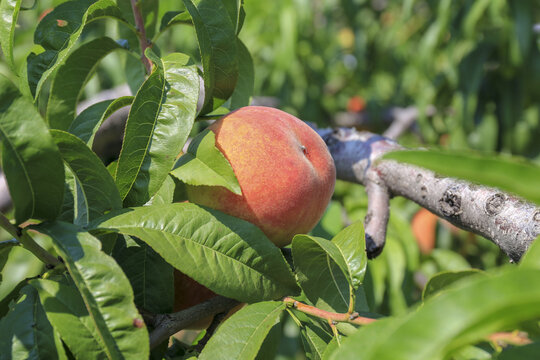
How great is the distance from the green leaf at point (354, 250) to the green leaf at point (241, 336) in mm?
88

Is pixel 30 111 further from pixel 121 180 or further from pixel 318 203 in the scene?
pixel 318 203

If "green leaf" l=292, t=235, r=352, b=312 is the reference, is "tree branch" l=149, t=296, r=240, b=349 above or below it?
below

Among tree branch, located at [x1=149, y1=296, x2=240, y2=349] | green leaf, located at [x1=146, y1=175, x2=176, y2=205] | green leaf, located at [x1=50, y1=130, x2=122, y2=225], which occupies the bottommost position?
tree branch, located at [x1=149, y1=296, x2=240, y2=349]

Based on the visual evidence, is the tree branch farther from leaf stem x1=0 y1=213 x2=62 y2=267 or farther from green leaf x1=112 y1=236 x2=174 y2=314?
leaf stem x1=0 y1=213 x2=62 y2=267

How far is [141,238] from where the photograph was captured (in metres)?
0.47

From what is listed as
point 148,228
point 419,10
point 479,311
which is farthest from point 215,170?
point 419,10

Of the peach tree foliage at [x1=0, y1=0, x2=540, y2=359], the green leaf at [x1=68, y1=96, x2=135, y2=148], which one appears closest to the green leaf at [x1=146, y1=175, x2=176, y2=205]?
the peach tree foliage at [x1=0, y1=0, x2=540, y2=359]

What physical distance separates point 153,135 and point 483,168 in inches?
14.2

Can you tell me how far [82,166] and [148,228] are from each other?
0.10 m

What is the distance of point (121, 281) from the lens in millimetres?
434

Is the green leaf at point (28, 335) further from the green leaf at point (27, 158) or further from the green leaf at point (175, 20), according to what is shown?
the green leaf at point (175, 20)

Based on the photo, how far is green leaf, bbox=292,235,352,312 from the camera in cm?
55

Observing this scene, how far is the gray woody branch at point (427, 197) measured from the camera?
60 cm

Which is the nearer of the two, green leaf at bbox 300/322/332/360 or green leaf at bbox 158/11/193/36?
green leaf at bbox 300/322/332/360
